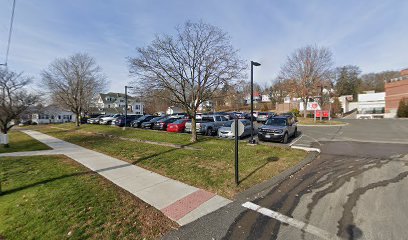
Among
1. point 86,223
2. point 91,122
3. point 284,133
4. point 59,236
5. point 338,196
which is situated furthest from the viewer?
point 91,122

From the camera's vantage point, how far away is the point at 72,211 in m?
4.39

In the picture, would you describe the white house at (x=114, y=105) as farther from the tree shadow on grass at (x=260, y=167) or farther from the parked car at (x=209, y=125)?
the tree shadow on grass at (x=260, y=167)

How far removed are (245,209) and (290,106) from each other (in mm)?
61313

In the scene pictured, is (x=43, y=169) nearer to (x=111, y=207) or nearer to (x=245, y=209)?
(x=111, y=207)

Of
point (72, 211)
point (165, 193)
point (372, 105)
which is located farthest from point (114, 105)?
point (372, 105)

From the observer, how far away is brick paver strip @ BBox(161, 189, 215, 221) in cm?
426

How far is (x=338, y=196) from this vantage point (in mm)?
5008

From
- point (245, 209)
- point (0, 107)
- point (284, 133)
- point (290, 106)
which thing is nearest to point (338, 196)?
point (245, 209)

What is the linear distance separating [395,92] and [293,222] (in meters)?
56.6

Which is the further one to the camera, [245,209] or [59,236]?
[245,209]

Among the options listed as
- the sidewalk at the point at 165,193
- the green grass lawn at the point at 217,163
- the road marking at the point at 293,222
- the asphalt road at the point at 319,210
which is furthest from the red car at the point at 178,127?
the road marking at the point at 293,222

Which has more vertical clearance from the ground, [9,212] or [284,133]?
[284,133]

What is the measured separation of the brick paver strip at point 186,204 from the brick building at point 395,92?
54.7 m

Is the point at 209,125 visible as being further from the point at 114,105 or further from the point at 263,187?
→ the point at 114,105
